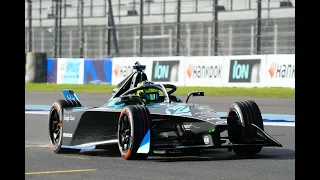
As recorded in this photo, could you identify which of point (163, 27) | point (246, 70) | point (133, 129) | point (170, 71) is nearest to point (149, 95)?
point (133, 129)

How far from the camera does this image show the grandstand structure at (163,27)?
28902 mm

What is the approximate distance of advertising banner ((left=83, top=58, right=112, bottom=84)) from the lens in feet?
107

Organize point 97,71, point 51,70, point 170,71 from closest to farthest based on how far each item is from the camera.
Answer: point 170,71 < point 97,71 < point 51,70

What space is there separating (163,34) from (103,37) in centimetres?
361

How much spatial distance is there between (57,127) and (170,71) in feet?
60.3

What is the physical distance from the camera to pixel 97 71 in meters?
33.0

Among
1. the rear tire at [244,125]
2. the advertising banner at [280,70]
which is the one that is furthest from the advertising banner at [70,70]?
the rear tire at [244,125]

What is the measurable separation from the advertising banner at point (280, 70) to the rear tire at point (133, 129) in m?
16.9

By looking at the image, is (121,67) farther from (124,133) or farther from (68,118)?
(124,133)

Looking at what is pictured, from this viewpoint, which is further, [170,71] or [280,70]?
[170,71]

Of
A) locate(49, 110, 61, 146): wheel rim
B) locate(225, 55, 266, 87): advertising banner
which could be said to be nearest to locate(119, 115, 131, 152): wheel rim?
locate(49, 110, 61, 146): wheel rim

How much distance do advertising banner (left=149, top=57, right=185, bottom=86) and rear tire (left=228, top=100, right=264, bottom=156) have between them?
19.2 metres
